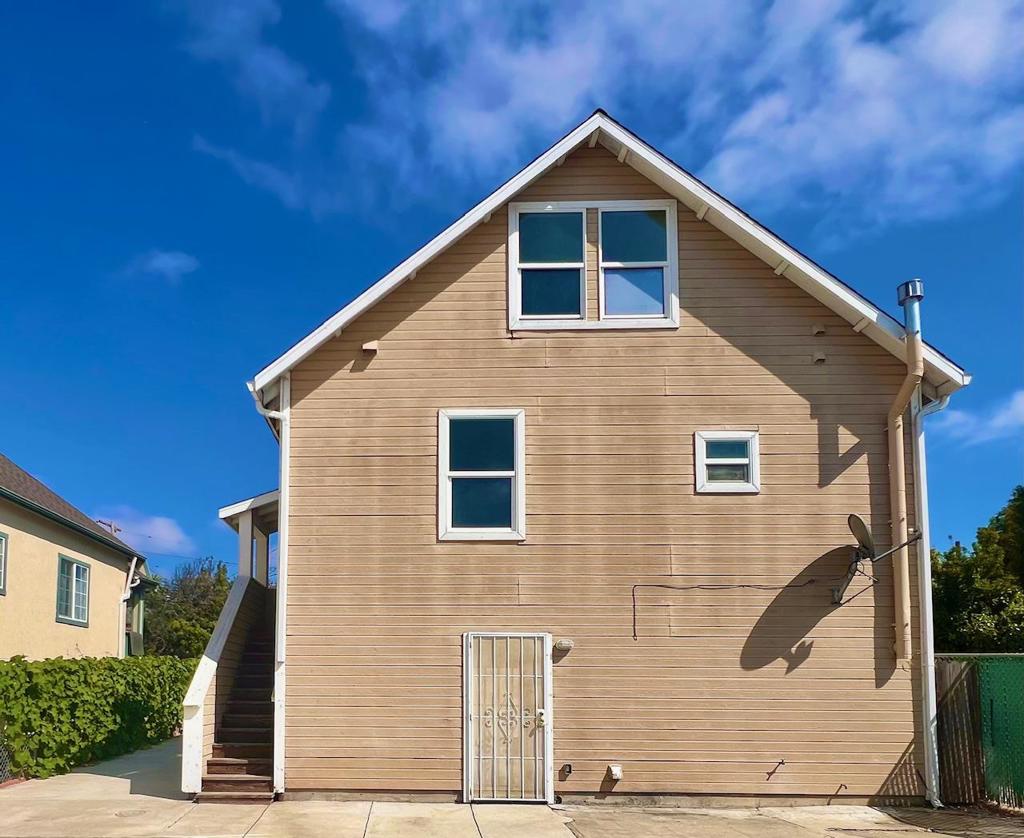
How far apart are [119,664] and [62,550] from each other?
4.65 meters

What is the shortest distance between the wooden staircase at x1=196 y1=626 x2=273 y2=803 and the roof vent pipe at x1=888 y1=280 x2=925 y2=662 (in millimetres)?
7174

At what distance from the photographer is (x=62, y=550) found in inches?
755

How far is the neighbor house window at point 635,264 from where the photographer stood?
39.1ft

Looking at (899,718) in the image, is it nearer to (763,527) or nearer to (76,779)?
(763,527)

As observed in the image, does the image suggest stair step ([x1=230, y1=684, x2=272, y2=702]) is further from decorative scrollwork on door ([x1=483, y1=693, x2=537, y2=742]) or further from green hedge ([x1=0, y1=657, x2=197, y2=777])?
decorative scrollwork on door ([x1=483, y1=693, x2=537, y2=742])

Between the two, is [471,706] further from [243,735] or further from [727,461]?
[727,461]

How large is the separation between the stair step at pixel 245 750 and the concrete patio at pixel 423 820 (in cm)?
64

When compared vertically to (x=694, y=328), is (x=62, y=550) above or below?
below

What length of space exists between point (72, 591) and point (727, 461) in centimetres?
1416

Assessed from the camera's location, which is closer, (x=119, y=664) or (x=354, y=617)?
(x=354, y=617)

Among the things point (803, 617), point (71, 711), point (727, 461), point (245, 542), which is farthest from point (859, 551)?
point (71, 711)

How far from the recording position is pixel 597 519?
11.4 meters

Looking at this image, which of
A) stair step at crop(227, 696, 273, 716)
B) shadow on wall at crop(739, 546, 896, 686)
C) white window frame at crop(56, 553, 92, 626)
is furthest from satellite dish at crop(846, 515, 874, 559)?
white window frame at crop(56, 553, 92, 626)

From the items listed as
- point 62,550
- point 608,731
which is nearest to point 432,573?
point 608,731
